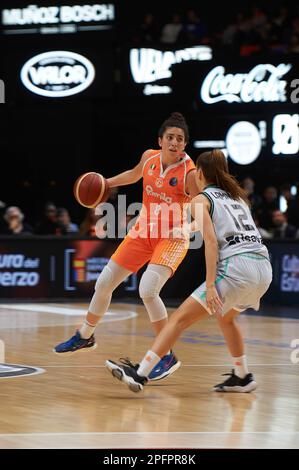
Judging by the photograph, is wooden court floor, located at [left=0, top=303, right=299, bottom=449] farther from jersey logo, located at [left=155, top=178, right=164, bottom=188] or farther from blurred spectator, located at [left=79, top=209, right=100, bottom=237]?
blurred spectator, located at [left=79, top=209, right=100, bottom=237]

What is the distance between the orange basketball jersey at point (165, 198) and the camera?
8516mm

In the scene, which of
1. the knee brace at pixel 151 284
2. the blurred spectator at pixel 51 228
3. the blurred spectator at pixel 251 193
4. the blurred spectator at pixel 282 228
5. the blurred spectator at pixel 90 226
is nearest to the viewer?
the knee brace at pixel 151 284

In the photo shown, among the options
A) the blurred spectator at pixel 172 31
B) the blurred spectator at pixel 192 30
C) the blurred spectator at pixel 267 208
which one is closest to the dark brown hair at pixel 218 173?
the blurred spectator at pixel 267 208

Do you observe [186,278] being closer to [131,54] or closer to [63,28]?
[131,54]

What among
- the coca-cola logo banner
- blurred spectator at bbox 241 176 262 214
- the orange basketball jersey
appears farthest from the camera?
the coca-cola logo banner

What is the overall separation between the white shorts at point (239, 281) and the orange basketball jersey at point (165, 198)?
3.38ft

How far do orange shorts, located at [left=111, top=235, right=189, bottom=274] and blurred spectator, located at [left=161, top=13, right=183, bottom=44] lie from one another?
43.3 feet

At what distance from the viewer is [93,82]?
842 inches

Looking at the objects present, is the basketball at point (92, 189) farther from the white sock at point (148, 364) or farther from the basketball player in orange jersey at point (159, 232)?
the white sock at point (148, 364)

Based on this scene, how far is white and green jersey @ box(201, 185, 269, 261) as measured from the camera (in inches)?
301

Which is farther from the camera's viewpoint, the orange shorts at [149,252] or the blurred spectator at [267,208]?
the blurred spectator at [267,208]

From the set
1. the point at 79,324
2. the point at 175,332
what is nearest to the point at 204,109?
the point at 79,324

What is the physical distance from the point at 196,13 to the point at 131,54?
10.8ft

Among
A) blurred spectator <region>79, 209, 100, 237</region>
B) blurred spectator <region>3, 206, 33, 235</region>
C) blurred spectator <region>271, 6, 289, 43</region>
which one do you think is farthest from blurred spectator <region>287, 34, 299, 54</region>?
blurred spectator <region>3, 206, 33, 235</region>
